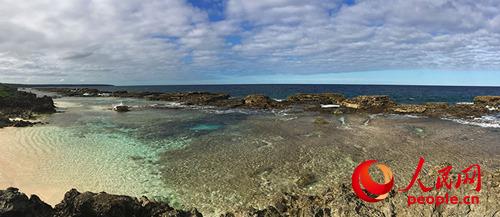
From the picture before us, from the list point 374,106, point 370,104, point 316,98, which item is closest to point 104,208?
point 374,106

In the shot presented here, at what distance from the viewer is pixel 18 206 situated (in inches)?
318

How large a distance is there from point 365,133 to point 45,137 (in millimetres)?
28008

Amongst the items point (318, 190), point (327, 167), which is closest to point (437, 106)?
point (327, 167)

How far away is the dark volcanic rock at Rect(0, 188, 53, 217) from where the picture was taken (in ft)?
26.0

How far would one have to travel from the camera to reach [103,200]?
373 inches

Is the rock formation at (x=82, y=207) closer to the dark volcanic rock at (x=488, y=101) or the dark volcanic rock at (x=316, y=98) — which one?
the dark volcanic rock at (x=316, y=98)

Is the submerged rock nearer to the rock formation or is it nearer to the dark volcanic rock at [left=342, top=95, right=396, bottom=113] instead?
the dark volcanic rock at [left=342, top=95, right=396, bottom=113]

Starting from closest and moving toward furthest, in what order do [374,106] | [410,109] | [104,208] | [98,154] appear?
1. [104,208]
2. [98,154]
3. [410,109]
4. [374,106]

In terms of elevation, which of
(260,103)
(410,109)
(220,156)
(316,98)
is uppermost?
(316,98)

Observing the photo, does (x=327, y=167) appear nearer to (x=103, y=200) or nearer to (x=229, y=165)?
(x=229, y=165)

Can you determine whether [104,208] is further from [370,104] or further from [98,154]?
[370,104]

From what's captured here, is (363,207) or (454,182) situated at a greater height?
(454,182)

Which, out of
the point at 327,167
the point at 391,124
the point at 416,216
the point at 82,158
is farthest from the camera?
the point at 391,124

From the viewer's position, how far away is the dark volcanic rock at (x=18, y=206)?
7.91 metres
